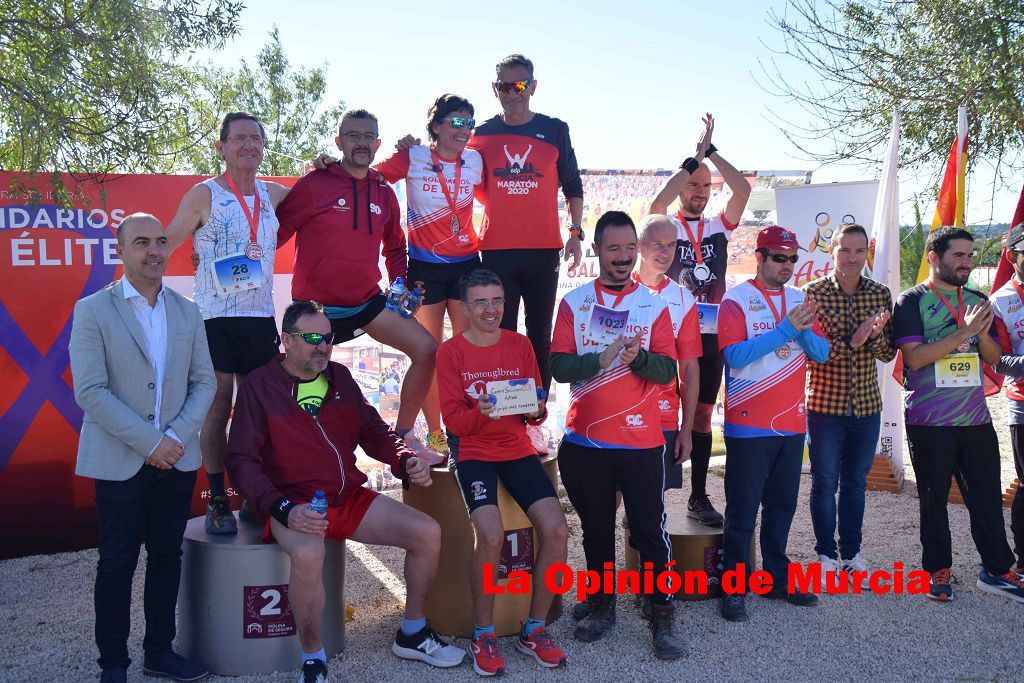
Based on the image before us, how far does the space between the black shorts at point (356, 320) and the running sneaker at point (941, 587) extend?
11.3ft

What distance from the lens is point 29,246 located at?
599 cm

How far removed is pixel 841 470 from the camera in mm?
5086

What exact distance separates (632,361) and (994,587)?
8.85ft

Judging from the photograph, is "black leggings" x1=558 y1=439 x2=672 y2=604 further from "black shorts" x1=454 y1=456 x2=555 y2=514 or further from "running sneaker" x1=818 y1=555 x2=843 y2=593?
"running sneaker" x1=818 y1=555 x2=843 y2=593

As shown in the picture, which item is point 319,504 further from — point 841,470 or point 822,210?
point 822,210

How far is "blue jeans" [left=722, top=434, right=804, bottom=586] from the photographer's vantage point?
4.57 metres

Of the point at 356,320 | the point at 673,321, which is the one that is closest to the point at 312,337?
the point at 356,320

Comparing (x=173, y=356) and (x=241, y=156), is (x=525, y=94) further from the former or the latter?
(x=173, y=356)

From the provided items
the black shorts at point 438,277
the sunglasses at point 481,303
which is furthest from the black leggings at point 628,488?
the black shorts at point 438,277

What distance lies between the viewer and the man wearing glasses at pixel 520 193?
513 centimetres

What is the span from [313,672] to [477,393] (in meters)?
1.44

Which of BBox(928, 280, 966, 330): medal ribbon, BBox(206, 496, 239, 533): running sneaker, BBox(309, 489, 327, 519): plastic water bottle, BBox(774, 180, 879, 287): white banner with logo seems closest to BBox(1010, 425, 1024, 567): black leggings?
BBox(928, 280, 966, 330): medal ribbon

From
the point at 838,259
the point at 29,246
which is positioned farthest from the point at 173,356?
the point at 838,259

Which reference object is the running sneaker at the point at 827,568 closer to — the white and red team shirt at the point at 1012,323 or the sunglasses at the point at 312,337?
the white and red team shirt at the point at 1012,323
